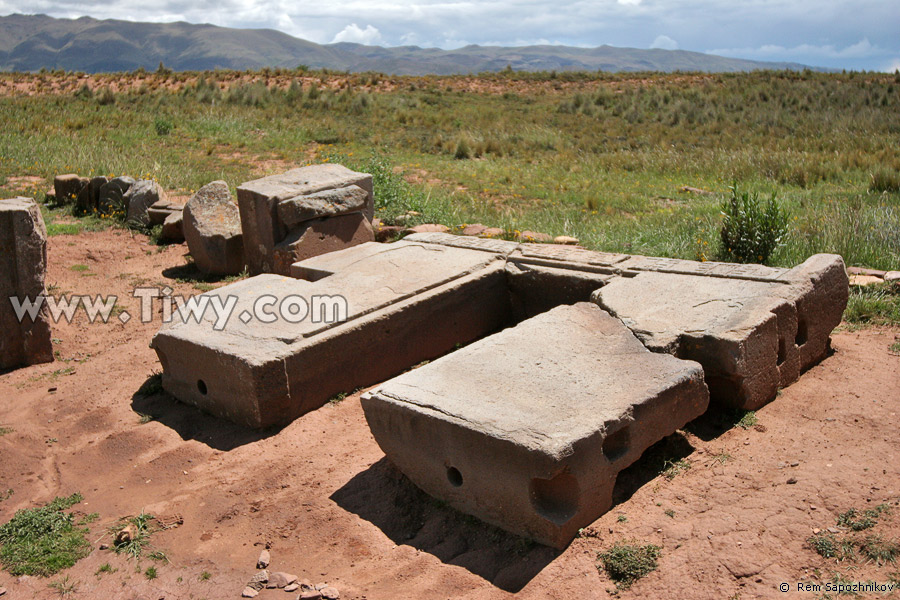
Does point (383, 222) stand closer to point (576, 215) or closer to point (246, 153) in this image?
point (576, 215)

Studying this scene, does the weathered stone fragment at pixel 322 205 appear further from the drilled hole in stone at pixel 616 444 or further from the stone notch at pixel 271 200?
the drilled hole in stone at pixel 616 444

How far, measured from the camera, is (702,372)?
369 cm

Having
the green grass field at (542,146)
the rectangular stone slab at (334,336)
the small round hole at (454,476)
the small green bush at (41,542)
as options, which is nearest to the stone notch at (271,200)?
the rectangular stone slab at (334,336)

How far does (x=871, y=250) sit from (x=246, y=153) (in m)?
10.7

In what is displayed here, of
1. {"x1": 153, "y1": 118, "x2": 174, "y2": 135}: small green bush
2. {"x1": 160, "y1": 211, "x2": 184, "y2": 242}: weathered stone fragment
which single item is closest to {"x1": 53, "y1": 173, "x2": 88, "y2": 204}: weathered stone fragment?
{"x1": 160, "y1": 211, "x2": 184, "y2": 242}: weathered stone fragment

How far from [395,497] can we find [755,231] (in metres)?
4.25

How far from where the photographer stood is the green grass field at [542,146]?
27.9 feet

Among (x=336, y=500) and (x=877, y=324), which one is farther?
(x=877, y=324)

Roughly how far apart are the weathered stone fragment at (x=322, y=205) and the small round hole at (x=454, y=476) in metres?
3.70

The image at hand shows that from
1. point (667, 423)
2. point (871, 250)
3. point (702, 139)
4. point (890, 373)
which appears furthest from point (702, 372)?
point (702, 139)

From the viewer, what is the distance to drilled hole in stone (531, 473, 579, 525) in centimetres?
311

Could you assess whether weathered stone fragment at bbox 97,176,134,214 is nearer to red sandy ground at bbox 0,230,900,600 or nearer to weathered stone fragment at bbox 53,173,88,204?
weathered stone fragment at bbox 53,173,88,204

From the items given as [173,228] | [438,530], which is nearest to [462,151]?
[173,228]

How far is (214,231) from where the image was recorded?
23.5 feet
